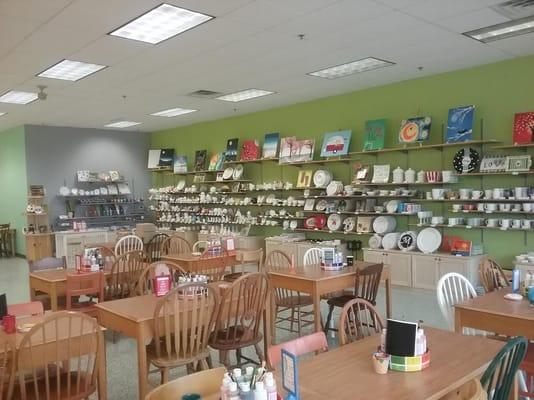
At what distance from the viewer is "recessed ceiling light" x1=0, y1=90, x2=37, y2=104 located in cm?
790

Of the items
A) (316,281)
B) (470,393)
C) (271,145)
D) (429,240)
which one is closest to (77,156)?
(271,145)

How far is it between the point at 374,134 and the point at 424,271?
2313 mm

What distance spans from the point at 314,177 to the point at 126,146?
19.7 feet

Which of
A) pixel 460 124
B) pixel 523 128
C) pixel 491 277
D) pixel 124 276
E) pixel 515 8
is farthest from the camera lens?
pixel 460 124

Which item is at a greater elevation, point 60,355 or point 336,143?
point 336,143

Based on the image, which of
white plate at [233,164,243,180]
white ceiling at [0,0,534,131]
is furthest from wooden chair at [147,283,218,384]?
white plate at [233,164,243,180]

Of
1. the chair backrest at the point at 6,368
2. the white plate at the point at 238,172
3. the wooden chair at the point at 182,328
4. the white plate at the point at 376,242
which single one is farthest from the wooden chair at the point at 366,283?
the white plate at the point at 238,172

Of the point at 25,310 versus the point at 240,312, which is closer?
the point at 25,310

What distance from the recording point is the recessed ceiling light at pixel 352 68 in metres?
6.49

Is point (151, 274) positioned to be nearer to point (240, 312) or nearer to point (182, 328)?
point (240, 312)

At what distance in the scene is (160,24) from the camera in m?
4.88

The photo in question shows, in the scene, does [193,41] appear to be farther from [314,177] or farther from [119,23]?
[314,177]

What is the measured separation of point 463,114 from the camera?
672 cm

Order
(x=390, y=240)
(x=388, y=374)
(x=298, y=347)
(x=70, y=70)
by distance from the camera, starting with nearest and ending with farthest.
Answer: (x=388, y=374) → (x=298, y=347) → (x=70, y=70) → (x=390, y=240)
